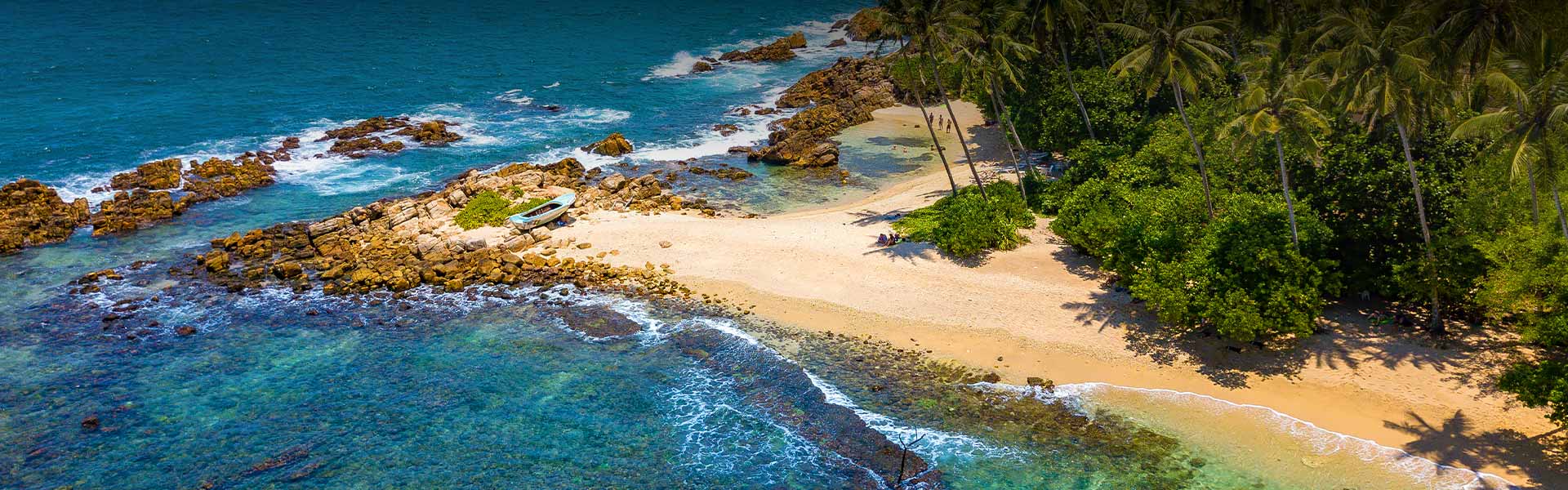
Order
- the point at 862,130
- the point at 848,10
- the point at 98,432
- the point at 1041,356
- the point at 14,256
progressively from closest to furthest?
the point at 98,432 < the point at 1041,356 < the point at 14,256 < the point at 862,130 < the point at 848,10

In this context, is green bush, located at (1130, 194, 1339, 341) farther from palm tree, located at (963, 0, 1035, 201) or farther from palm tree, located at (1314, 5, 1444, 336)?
palm tree, located at (963, 0, 1035, 201)

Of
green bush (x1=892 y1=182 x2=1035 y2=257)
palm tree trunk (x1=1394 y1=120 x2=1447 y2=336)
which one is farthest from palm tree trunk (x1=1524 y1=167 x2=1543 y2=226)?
green bush (x1=892 y1=182 x2=1035 y2=257)

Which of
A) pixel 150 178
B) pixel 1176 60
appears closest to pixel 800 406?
pixel 1176 60

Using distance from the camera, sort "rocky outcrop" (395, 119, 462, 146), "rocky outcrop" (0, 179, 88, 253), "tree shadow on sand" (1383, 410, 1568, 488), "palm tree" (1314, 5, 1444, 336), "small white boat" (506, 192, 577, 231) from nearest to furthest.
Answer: "tree shadow on sand" (1383, 410, 1568, 488) → "palm tree" (1314, 5, 1444, 336) → "small white boat" (506, 192, 577, 231) → "rocky outcrop" (0, 179, 88, 253) → "rocky outcrop" (395, 119, 462, 146)

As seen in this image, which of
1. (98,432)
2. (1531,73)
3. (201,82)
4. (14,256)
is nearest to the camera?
(1531,73)

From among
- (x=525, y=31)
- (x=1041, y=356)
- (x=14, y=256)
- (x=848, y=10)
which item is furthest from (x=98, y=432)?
(x=848, y=10)

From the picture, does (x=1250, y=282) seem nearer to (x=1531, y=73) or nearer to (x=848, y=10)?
(x=1531, y=73)
